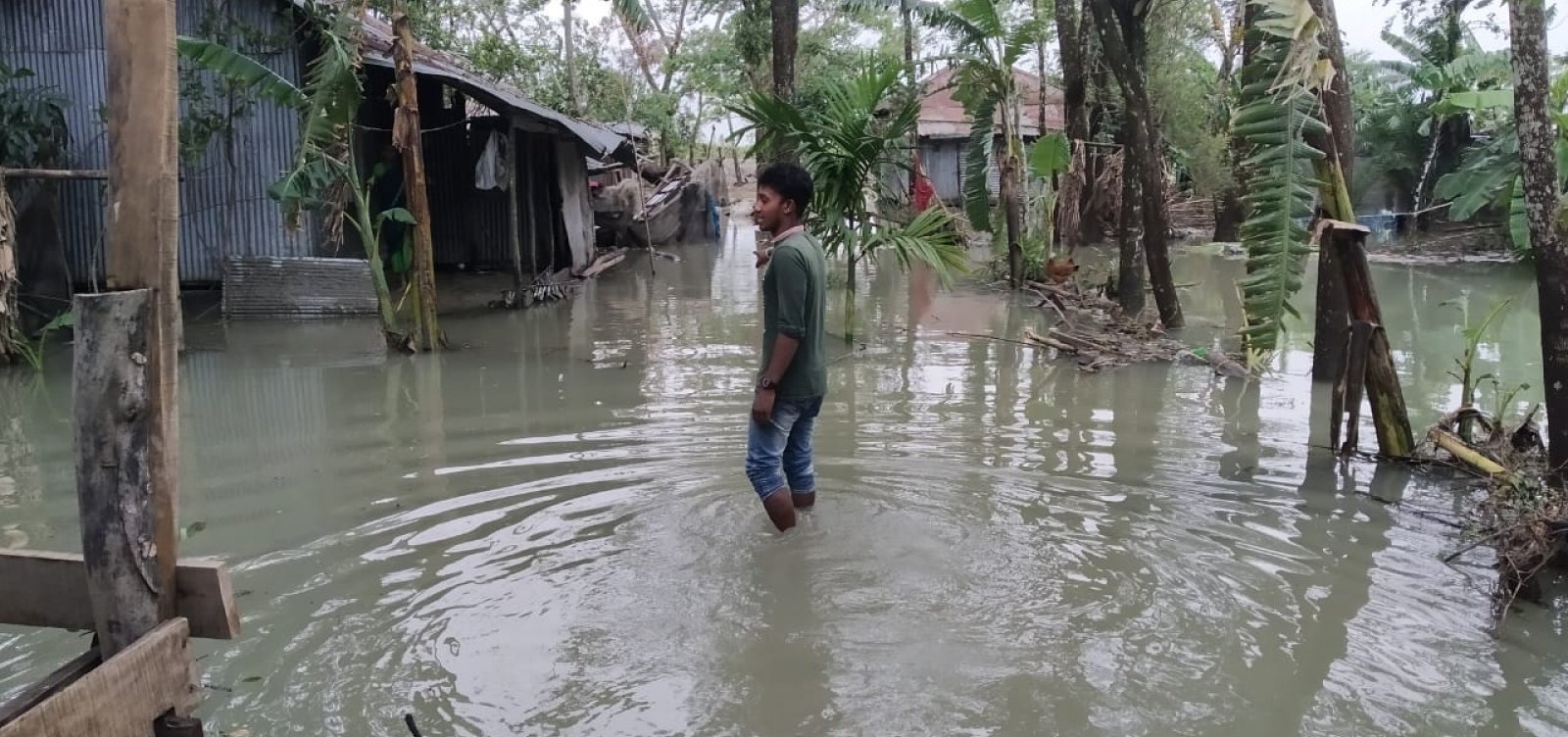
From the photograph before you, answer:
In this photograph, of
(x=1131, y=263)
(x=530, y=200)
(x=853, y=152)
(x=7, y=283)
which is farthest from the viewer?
(x=530, y=200)

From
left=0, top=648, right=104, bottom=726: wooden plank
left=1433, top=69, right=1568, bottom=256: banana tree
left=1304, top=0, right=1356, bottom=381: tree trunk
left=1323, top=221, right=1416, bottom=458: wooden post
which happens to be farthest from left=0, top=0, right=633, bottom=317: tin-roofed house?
left=1433, top=69, right=1568, bottom=256: banana tree

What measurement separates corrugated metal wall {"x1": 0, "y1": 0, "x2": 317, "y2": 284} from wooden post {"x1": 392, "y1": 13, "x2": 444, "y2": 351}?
2.27 meters

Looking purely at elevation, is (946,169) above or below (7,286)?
above

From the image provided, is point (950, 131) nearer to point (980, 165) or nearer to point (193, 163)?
point (980, 165)

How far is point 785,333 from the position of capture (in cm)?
460

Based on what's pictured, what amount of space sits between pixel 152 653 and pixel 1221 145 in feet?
75.1

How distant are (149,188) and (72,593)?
1.01 meters

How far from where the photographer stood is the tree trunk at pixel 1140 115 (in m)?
9.88

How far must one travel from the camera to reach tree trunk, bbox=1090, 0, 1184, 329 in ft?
32.4

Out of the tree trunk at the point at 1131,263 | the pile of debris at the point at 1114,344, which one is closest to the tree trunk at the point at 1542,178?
the pile of debris at the point at 1114,344

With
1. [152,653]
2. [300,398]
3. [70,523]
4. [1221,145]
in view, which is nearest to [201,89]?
[300,398]

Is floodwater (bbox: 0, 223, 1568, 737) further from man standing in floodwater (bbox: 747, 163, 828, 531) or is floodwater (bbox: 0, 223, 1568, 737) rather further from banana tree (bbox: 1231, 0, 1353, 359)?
banana tree (bbox: 1231, 0, 1353, 359)

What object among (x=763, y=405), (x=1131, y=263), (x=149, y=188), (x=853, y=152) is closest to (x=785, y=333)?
(x=763, y=405)

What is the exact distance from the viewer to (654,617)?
13.8 feet
